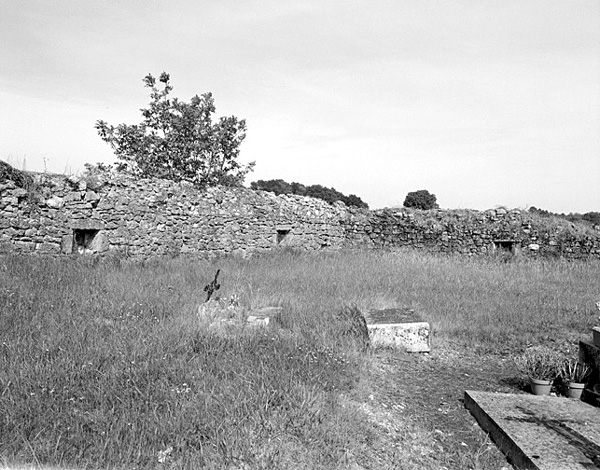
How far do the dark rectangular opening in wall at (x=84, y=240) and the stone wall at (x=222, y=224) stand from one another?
0.02 m

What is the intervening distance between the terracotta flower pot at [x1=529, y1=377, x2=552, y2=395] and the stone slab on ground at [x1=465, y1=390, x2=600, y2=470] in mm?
167

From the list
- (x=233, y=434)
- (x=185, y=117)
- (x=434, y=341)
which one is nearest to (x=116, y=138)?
(x=185, y=117)

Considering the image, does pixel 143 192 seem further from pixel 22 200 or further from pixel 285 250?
pixel 285 250

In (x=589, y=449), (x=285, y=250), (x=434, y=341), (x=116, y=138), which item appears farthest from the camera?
(x=116, y=138)

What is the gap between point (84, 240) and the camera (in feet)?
32.0

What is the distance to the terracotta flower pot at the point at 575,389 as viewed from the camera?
4638 millimetres

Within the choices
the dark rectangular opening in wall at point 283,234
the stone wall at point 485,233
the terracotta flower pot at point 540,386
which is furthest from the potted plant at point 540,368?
the stone wall at point 485,233

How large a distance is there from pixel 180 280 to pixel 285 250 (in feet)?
17.3

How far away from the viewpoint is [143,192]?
10641 millimetres

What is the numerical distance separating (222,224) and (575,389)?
911 cm

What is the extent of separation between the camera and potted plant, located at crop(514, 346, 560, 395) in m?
4.80

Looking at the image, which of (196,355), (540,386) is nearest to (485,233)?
(540,386)

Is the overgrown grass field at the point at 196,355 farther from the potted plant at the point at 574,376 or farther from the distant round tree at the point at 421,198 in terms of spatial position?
the distant round tree at the point at 421,198

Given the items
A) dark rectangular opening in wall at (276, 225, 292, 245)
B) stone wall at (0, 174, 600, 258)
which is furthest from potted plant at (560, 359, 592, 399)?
dark rectangular opening in wall at (276, 225, 292, 245)
